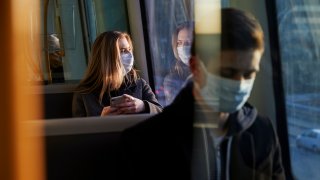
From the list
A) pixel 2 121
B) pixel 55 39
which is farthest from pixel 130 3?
pixel 2 121

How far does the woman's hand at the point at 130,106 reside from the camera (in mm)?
2684

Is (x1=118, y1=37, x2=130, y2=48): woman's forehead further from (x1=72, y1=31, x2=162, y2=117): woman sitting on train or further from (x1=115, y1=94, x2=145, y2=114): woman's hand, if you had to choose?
(x1=115, y1=94, x2=145, y2=114): woman's hand

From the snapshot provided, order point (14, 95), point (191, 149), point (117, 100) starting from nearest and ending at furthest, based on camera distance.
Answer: point (14, 95) < point (191, 149) < point (117, 100)

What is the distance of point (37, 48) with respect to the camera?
3.47 feet

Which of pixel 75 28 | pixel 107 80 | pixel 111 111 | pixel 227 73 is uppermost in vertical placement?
pixel 75 28

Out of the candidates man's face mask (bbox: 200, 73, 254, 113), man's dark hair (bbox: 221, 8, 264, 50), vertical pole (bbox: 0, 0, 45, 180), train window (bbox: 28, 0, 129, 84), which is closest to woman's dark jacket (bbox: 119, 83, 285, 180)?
man's face mask (bbox: 200, 73, 254, 113)

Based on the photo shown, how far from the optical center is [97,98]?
3096mm

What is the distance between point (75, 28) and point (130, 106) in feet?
8.35

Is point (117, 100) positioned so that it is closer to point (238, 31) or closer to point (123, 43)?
point (123, 43)

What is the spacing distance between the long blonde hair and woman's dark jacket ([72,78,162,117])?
0.03 metres

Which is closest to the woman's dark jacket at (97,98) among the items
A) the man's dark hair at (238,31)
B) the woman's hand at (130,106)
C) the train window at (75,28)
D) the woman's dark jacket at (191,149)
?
the woman's hand at (130,106)

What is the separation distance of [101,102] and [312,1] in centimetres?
193

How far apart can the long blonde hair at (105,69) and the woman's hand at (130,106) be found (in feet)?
0.97

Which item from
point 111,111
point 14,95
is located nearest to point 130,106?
point 111,111
